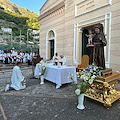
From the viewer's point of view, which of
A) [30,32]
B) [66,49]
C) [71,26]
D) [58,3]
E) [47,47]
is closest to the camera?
[71,26]

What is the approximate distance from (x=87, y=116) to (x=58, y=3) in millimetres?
10034

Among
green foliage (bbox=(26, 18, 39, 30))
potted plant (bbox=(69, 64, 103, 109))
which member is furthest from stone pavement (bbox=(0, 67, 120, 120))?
green foliage (bbox=(26, 18, 39, 30))

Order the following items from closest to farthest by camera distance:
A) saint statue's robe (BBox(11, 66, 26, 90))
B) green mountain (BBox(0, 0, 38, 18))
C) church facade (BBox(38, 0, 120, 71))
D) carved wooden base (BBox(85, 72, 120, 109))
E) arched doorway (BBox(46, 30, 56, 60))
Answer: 1. carved wooden base (BBox(85, 72, 120, 109))
2. saint statue's robe (BBox(11, 66, 26, 90))
3. church facade (BBox(38, 0, 120, 71))
4. arched doorway (BBox(46, 30, 56, 60))
5. green mountain (BBox(0, 0, 38, 18))

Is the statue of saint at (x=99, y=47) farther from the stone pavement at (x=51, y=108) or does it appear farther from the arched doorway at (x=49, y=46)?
the arched doorway at (x=49, y=46)

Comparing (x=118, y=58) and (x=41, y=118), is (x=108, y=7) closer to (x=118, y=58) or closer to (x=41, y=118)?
(x=118, y=58)

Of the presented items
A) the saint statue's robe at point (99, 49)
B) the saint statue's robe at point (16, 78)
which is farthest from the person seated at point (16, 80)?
the saint statue's robe at point (99, 49)

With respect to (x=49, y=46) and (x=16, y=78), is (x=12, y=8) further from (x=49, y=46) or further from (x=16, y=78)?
(x=16, y=78)

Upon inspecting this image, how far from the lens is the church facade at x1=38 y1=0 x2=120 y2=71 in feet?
18.3

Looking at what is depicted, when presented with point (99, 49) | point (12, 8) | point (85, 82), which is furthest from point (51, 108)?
point (12, 8)

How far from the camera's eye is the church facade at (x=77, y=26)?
5.58 m

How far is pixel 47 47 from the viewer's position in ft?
38.8

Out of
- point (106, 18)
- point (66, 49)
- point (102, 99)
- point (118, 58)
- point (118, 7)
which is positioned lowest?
point (102, 99)

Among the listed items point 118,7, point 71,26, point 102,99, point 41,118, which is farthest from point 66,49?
point 41,118

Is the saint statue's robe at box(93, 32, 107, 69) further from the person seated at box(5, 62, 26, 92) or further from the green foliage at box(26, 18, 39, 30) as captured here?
the green foliage at box(26, 18, 39, 30)
